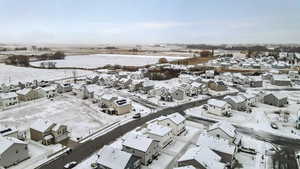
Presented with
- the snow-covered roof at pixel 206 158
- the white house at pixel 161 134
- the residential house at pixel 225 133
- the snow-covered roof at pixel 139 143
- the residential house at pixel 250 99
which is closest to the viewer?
the snow-covered roof at pixel 206 158

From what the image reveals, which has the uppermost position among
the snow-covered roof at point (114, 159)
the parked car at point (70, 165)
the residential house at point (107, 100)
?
the residential house at point (107, 100)

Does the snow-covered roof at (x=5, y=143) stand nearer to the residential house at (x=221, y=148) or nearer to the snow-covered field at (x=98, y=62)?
the residential house at (x=221, y=148)

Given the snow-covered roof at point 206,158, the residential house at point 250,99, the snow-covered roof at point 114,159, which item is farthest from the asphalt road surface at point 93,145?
the residential house at point 250,99

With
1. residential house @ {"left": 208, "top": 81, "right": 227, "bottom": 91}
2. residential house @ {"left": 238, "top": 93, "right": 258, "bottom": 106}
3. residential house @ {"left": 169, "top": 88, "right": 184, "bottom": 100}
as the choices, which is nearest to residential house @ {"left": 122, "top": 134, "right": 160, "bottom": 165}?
residential house @ {"left": 169, "top": 88, "right": 184, "bottom": 100}

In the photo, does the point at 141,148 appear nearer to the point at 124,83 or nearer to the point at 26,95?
the point at 26,95

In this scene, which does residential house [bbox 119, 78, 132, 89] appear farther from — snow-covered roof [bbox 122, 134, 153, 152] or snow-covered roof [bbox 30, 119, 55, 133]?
snow-covered roof [bbox 122, 134, 153, 152]

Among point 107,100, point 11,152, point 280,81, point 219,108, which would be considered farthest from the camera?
point 280,81

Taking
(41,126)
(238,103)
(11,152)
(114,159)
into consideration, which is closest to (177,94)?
(238,103)
